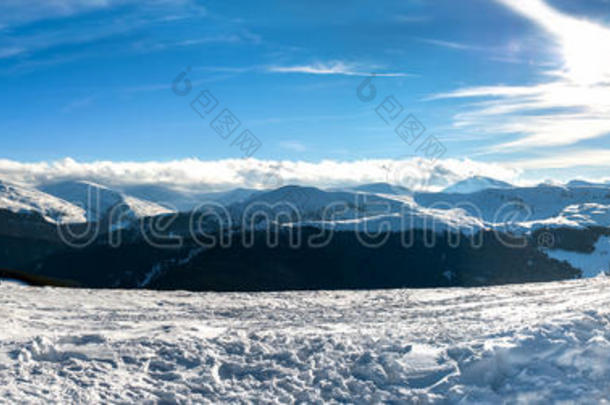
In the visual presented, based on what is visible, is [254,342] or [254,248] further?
[254,248]

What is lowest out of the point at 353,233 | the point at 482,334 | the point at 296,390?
the point at 296,390

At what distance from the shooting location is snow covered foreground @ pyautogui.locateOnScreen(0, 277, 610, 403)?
7.76 metres

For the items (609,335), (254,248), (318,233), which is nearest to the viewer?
(609,335)

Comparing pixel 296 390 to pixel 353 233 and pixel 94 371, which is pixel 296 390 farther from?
pixel 353 233

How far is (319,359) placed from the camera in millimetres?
8961

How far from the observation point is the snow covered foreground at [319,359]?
7.76m

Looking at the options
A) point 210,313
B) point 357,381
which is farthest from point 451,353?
point 210,313

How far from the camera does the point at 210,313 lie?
14031 millimetres

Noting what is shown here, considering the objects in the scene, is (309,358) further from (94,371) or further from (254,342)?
(94,371)

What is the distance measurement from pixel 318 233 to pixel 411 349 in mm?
174924

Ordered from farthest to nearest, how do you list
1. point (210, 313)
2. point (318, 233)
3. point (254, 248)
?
point (318, 233) → point (254, 248) → point (210, 313)

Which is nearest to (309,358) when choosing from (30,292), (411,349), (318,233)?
(411,349)

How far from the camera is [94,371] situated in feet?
27.6

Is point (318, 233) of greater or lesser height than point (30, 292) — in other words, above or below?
above
